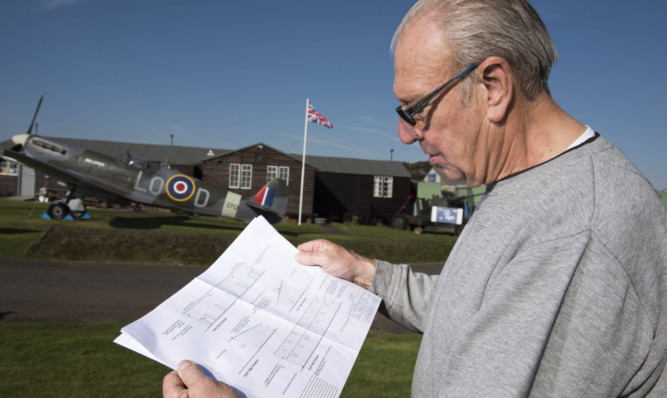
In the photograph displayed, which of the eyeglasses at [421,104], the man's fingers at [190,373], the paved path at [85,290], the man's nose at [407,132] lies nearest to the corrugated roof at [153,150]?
the paved path at [85,290]

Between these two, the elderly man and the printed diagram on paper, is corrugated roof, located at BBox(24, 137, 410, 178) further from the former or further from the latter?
the elderly man

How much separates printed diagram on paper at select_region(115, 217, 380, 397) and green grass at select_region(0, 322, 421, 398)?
106 inches

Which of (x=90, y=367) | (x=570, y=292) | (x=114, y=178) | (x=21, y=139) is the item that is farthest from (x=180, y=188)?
(x=570, y=292)

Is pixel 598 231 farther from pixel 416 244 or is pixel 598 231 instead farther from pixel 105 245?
pixel 416 244

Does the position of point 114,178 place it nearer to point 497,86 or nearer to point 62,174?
point 62,174

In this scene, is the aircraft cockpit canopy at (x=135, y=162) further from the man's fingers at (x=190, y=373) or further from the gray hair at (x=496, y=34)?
the gray hair at (x=496, y=34)

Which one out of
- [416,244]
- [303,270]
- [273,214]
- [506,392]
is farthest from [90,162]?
[506,392]

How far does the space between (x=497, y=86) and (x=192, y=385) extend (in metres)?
1.13

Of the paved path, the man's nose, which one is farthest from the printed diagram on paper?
the paved path

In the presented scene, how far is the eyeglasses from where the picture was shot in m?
1.11

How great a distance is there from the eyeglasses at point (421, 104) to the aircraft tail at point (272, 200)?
16.8m

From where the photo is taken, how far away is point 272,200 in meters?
18.7

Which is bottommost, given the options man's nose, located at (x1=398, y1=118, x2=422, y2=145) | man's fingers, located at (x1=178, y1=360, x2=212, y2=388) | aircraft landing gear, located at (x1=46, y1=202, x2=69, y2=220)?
aircraft landing gear, located at (x1=46, y1=202, x2=69, y2=220)

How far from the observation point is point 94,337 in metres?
4.98
